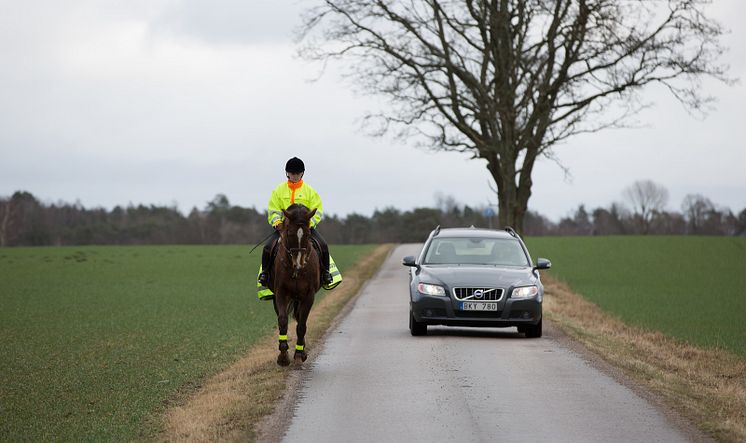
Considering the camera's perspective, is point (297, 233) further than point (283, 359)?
No

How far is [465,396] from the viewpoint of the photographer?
34.2 ft

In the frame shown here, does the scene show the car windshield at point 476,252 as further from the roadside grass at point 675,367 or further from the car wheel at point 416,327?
the roadside grass at point 675,367

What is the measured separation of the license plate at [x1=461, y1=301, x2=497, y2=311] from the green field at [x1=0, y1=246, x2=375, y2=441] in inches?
135

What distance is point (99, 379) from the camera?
13086mm

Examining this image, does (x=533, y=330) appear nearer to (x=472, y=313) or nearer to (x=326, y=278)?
(x=472, y=313)

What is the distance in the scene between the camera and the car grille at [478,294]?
1598 cm

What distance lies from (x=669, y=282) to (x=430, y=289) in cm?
2674

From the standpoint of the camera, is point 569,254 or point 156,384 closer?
point 156,384

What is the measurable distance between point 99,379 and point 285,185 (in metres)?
3.32

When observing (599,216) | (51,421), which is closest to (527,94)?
(51,421)

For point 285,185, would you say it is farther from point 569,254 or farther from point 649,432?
point 569,254

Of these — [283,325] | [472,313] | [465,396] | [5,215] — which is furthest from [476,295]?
[5,215]

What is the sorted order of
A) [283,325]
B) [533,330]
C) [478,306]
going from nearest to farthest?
[283,325]
[478,306]
[533,330]

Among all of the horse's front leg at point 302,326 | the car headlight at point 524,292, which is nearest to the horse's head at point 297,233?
the horse's front leg at point 302,326
